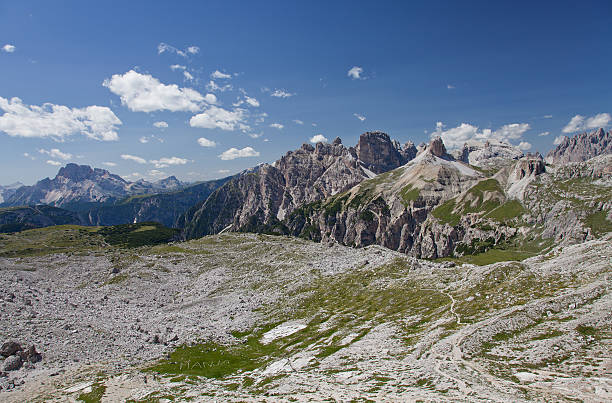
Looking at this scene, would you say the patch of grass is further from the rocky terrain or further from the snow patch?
the snow patch

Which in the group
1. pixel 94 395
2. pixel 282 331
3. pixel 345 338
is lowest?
pixel 282 331

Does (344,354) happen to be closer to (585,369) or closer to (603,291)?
(585,369)

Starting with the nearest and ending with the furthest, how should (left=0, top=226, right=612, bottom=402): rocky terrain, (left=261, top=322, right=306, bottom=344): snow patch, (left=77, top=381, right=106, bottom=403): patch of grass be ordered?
(left=0, top=226, right=612, bottom=402): rocky terrain
(left=77, top=381, right=106, bottom=403): patch of grass
(left=261, top=322, right=306, bottom=344): snow patch

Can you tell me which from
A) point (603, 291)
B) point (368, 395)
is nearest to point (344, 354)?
point (368, 395)

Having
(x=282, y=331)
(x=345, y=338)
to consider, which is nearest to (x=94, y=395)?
(x=345, y=338)

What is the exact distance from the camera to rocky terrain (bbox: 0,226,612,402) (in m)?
34.6

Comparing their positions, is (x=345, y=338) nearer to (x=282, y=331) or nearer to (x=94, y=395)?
(x=282, y=331)

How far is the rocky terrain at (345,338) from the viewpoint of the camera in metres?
34.6

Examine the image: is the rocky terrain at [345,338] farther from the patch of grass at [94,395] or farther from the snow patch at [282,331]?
the snow patch at [282,331]

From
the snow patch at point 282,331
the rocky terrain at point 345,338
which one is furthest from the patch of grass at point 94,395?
the snow patch at point 282,331

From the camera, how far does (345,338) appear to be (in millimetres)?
59188

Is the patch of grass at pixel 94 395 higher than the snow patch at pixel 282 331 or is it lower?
higher

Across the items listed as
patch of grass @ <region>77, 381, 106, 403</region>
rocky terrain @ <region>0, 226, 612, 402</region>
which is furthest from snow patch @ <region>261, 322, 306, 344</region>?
patch of grass @ <region>77, 381, 106, 403</region>

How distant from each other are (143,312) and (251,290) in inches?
1358
